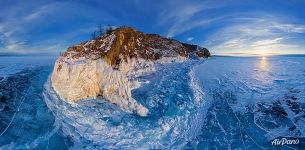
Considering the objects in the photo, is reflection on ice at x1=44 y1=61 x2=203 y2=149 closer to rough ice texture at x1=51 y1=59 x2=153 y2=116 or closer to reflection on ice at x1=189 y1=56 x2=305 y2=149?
rough ice texture at x1=51 y1=59 x2=153 y2=116

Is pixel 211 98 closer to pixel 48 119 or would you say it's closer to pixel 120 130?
pixel 120 130

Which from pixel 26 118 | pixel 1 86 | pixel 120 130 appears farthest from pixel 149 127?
pixel 1 86

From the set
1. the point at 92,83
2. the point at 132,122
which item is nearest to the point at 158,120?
the point at 132,122

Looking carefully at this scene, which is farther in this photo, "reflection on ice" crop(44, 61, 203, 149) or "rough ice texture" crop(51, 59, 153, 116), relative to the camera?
"rough ice texture" crop(51, 59, 153, 116)

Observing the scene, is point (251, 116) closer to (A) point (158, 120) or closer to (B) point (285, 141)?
(B) point (285, 141)

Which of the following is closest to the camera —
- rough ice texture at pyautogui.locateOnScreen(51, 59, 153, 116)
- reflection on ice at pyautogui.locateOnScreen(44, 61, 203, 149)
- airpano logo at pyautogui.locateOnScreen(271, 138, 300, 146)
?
airpano logo at pyautogui.locateOnScreen(271, 138, 300, 146)

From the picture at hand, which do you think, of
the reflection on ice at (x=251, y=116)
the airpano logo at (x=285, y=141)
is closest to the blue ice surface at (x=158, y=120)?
the reflection on ice at (x=251, y=116)

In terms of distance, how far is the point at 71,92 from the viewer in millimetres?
14844

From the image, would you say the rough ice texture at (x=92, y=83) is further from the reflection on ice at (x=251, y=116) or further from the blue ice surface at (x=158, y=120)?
the reflection on ice at (x=251, y=116)

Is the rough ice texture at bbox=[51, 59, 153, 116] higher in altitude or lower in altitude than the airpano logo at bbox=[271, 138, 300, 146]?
higher

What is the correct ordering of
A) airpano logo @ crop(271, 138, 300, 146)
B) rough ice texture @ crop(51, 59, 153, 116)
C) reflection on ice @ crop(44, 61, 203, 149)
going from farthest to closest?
rough ice texture @ crop(51, 59, 153, 116), reflection on ice @ crop(44, 61, 203, 149), airpano logo @ crop(271, 138, 300, 146)

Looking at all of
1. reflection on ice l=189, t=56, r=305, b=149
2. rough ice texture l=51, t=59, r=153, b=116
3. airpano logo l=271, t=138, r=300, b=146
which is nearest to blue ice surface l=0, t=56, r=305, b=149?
reflection on ice l=189, t=56, r=305, b=149

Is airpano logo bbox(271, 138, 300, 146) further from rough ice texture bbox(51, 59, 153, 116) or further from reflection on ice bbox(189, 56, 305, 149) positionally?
rough ice texture bbox(51, 59, 153, 116)

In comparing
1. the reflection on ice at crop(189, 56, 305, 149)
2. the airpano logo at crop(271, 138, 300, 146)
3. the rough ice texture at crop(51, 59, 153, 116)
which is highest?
the rough ice texture at crop(51, 59, 153, 116)
